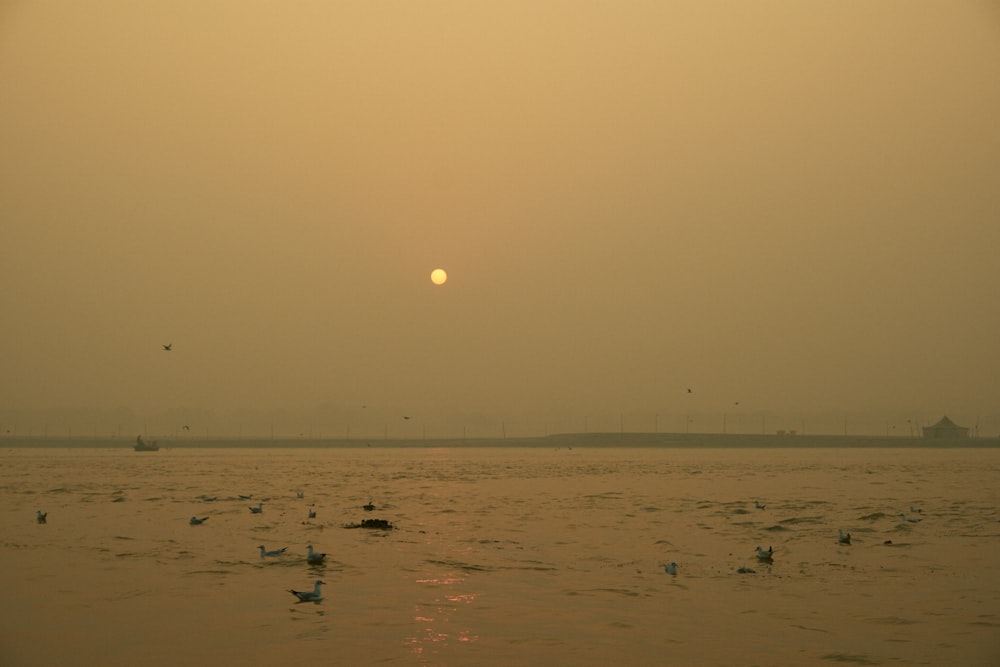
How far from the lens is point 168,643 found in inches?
798

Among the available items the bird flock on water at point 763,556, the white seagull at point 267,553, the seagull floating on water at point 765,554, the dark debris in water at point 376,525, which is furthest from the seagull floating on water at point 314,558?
the seagull floating on water at point 765,554

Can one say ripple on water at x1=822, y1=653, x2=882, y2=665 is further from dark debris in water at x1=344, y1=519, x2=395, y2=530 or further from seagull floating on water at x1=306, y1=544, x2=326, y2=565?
dark debris in water at x1=344, y1=519, x2=395, y2=530

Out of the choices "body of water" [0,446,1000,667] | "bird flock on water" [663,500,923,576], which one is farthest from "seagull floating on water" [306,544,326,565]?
"bird flock on water" [663,500,923,576]

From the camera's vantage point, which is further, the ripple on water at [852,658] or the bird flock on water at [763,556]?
the bird flock on water at [763,556]

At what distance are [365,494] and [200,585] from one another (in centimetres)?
3671

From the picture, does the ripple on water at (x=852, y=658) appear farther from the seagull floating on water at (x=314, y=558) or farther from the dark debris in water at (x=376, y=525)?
the dark debris in water at (x=376, y=525)

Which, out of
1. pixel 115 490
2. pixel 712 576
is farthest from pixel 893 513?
pixel 115 490

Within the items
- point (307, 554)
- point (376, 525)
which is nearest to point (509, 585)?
point (307, 554)

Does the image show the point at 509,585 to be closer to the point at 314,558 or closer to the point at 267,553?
the point at 314,558

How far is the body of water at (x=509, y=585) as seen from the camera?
1972 centimetres

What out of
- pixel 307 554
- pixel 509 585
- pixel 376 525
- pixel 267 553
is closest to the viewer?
pixel 509 585

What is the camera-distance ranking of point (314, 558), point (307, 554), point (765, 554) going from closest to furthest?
point (314, 558)
point (765, 554)
point (307, 554)

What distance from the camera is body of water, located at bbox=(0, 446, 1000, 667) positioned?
64.7ft

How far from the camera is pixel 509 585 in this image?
87.2 feet
